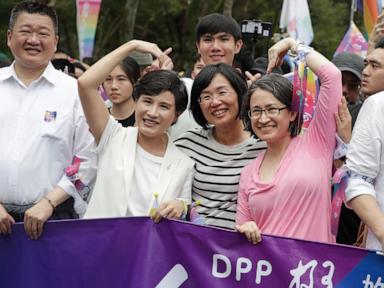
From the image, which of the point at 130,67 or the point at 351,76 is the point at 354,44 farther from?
A: the point at 130,67

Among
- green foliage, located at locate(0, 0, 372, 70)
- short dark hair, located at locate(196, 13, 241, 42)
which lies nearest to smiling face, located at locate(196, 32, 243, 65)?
short dark hair, located at locate(196, 13, 241, 42)

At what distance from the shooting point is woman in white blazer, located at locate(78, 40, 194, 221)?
14.1 feet

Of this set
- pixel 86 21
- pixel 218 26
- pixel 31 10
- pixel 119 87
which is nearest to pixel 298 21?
pixel 86 21

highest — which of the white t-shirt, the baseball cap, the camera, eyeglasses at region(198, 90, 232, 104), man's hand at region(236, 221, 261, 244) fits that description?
the camera

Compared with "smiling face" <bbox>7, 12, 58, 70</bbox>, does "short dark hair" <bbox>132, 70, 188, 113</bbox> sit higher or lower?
lower

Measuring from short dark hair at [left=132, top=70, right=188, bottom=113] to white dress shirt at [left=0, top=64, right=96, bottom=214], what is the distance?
0.46 meters

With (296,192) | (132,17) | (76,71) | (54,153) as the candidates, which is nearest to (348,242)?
(296,192)

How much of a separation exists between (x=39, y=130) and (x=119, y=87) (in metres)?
1.46

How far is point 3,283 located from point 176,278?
3.47ft

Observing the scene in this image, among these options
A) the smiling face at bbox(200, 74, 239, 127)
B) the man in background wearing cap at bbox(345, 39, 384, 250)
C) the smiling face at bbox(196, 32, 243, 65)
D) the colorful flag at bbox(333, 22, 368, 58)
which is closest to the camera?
the man in background wearing cap at bbox(345, 39, 384, 250)

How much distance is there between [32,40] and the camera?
469 cm

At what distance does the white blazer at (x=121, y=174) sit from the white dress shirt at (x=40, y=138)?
0.27 meters

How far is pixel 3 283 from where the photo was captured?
4441 millimetres

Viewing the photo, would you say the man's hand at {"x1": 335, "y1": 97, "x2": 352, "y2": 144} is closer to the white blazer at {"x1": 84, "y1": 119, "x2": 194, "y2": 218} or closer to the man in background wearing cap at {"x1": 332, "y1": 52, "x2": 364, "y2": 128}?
the white blazer at {"x1": 84, "y1": 119, "x2": 194, "y2": 218}
